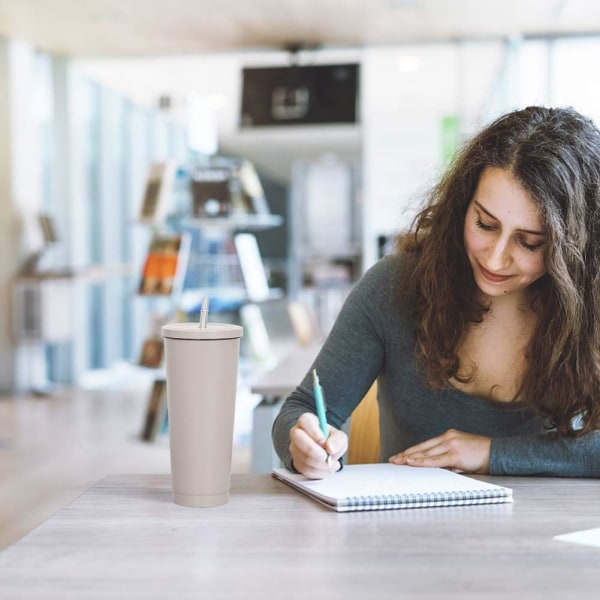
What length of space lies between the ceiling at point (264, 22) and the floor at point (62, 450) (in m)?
2.71

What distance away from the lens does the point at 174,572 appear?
875mm

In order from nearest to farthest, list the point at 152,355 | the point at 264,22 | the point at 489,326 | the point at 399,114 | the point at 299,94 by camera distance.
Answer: the point at 489,326 → the point at 152,355 → the point at 264,22 → the point at 299,94 → the point at 399,114

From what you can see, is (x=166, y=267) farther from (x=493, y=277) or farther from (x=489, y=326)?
(x=493, y=277)

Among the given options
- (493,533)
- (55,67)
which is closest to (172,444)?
(493,533)

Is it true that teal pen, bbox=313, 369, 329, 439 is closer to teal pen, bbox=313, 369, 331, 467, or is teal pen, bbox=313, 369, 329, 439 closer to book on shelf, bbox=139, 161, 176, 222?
teal pen, bbox=313, 369, 331, 467

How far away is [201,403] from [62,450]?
13.4 ft

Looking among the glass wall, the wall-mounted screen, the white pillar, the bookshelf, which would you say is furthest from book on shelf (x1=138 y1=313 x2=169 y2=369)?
the wall-mounted screen

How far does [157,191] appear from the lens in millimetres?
5707

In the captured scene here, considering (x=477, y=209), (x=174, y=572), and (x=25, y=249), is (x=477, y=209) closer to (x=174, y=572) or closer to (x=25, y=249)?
(x=174, y=572)

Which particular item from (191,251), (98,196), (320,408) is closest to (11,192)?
(191,251)

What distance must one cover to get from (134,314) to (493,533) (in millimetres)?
8595

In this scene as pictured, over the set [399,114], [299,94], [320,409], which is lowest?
[320,409]

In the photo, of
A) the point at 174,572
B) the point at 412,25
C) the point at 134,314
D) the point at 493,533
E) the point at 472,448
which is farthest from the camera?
the point at 134,314

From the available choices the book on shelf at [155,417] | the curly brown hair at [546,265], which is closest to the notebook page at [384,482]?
the curly brown hair at [546,265]
